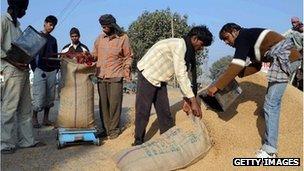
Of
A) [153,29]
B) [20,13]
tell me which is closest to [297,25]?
[20,13]

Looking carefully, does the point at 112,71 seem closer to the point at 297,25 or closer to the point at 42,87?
the point at 42,87

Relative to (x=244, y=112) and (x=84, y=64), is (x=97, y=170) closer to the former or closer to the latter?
(x=84, y=64)

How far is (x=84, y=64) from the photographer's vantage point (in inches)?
222

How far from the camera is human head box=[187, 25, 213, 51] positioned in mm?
4699

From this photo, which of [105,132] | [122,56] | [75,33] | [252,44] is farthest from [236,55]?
[75,33]

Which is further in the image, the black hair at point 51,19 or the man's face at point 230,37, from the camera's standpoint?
the black hair at point 51,19

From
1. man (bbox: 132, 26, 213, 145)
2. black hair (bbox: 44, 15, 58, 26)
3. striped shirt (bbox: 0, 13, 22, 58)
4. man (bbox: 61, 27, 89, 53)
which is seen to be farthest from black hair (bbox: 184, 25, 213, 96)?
black hair (bbox: 44, 15, 58, 26)

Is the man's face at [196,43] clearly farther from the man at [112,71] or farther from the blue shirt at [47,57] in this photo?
the blue shirt at [47,57]

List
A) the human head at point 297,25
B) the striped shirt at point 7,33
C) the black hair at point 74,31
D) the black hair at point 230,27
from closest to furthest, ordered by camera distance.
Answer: the black hair at point 230,27 < the striped shirt at point 7,33 < the black hair at point 74,31 < the human head at point 297,25

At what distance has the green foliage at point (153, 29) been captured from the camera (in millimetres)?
25406

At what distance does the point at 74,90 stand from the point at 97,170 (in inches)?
58.7

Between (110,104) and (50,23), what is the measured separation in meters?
1.77

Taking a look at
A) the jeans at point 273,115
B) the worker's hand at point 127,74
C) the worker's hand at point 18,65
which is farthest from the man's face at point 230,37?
the worker's hand at point 18,65

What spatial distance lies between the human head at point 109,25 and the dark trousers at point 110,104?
0.68 meters
